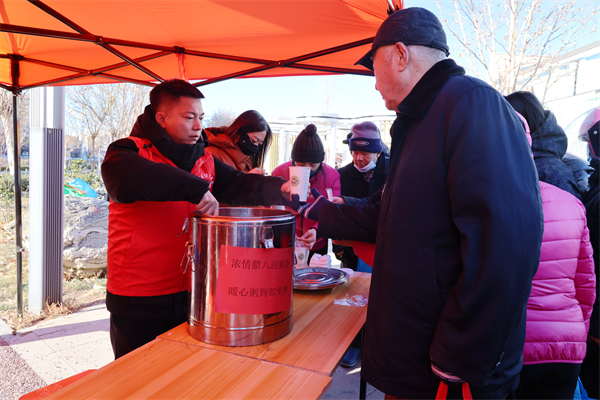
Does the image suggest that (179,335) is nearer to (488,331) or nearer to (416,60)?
(488,331)

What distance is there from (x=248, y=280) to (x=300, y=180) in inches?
Result: 30.6

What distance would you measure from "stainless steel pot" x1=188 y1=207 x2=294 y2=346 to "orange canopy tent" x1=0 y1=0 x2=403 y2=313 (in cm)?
140

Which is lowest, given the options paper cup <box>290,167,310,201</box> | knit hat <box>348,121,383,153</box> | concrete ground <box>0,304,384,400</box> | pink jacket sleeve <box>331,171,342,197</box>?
concrete ground <box>0,304,384,400</box>

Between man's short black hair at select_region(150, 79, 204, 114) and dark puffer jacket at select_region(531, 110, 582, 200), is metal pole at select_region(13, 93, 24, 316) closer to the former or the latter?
man's short black hair at select_region(150, 79, 204, 114)

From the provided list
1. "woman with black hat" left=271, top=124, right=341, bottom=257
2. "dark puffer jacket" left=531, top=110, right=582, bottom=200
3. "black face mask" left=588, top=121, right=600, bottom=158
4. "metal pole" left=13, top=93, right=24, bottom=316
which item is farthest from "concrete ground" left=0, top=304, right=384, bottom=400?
"black face mask" left=588, top=121, right=600, bottom=158

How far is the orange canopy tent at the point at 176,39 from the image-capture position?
2477 millimetres

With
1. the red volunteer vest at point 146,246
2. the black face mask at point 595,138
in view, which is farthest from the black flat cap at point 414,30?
the black face mask at point 595,138

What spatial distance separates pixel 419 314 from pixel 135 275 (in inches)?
50.9

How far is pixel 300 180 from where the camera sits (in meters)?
1.95

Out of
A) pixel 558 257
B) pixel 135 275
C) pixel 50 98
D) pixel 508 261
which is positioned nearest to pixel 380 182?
pixel 558 257

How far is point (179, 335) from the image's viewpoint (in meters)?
1.47


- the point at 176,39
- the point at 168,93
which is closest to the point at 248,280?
the point at 168,93

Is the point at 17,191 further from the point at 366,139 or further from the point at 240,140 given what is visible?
the point at 366,139

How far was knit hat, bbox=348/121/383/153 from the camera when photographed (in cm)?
395
